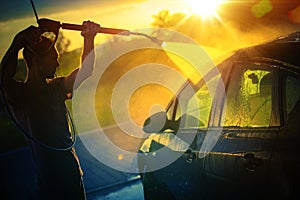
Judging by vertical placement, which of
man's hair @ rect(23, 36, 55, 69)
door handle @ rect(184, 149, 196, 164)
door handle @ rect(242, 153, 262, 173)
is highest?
man's hair @ rect(23, 36, 55, 69)

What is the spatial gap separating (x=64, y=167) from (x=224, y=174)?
4.78 ft

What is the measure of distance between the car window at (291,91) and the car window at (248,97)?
7.3 inches

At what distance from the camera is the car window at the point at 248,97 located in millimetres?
2935

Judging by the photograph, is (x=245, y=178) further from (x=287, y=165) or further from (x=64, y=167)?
(x=64, y=167)

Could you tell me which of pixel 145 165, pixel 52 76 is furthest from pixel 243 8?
pixel 52 76

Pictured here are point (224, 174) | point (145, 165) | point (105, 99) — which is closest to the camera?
point (224, 174)

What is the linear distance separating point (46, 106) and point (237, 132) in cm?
162

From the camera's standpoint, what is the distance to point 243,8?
18.5 metres

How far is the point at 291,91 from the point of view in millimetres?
2650

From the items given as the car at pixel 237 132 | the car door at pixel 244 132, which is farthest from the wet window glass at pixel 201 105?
the car door at pixel 244 132

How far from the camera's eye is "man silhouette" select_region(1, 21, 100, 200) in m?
3.49

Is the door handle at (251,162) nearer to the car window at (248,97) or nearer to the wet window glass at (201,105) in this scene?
the car window at (248,97)

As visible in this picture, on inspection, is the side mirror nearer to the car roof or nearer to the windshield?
the windshield

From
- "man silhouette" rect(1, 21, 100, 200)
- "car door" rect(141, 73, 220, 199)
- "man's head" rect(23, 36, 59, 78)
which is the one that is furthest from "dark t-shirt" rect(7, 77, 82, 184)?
"car door" rect(141, 73, 220, 199)
